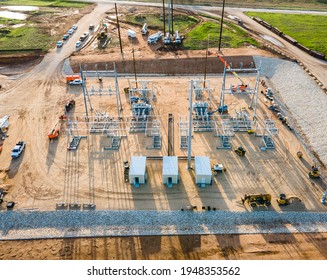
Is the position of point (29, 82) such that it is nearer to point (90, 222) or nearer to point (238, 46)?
point (90, 222)

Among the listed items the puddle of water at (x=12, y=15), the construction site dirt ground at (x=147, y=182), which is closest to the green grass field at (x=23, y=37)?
the puddle of water at (x=12, y=15)

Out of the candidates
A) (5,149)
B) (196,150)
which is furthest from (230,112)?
(5,149)

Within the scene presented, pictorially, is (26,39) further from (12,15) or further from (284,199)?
(284,199)

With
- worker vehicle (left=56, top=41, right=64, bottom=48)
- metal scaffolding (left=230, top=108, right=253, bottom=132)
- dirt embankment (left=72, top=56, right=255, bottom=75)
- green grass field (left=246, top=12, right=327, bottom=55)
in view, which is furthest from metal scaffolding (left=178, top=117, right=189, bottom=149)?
worker vehicle (left=56, top=41, right=64, bottom=48)

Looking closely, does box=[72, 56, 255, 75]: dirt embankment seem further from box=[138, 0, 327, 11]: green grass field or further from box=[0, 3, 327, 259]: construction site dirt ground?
box=[138, 0, 327, 11]: green grass field

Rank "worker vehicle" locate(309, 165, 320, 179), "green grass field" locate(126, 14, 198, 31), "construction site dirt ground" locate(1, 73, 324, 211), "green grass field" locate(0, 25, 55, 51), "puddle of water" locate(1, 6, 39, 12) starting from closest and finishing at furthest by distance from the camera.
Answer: "construction site dirt ground" locate(1, 73, 324, 211) → "worker vehicle" locate(309, 165, 320, 179) → "green grass field" locate(0, 25, 55, 51) → "green grass field" locate(126, 14, 198, 31) → "puddle of water" locate(1, 6, 39, 12)
